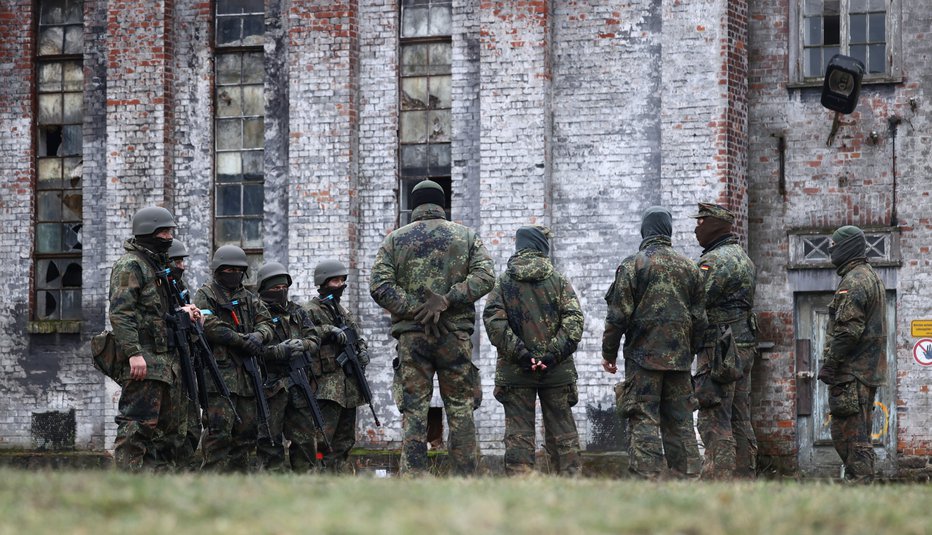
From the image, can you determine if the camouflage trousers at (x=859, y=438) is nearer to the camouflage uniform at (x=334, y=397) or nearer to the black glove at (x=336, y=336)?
the camouflage uniform at (x=334, y=397)

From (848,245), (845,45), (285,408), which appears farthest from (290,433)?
(845,45)

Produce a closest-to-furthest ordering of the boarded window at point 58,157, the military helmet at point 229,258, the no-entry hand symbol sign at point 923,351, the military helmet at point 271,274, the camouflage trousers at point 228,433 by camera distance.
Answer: the camouflage trousers at point 228,433 → the military helmet at point 229,258 → the military helmet at point 271,274 → the no-entry hand symbol sign at point 923,351 → the boarded window at point 58,157

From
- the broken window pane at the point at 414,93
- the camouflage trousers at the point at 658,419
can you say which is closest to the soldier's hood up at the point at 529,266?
the camouflage trousers at the point at 658,419

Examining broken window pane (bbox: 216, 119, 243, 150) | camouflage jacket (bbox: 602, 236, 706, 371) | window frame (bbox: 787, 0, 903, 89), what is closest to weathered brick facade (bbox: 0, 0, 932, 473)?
window frame (bbox: 787, 0, 903, 89)

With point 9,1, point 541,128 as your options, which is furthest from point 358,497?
point 9,1

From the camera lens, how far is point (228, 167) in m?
17.4

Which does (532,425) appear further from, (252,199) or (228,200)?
(228,200)

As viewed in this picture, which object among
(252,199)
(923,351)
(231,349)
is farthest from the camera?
(252,199)

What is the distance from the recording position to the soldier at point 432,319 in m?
11.0

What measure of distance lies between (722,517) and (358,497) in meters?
1.76

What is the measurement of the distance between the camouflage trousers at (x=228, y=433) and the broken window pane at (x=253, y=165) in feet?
17.1

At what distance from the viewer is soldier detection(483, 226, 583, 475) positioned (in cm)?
1158

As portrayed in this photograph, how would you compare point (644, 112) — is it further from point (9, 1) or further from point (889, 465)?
point (9, 1)

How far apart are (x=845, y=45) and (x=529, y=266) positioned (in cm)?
678
